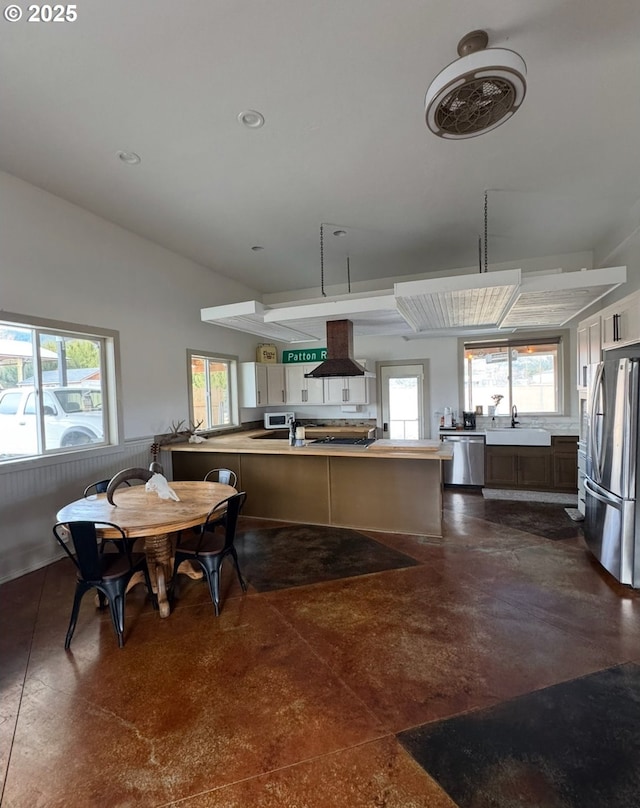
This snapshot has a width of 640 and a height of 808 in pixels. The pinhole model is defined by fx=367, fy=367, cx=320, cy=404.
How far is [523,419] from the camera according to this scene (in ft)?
19.6

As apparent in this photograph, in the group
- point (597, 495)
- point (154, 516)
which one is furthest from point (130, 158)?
point (597, 495)

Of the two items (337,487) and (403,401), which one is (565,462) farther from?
(337,487)

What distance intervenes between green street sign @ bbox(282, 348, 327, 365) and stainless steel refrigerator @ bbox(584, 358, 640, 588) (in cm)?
450

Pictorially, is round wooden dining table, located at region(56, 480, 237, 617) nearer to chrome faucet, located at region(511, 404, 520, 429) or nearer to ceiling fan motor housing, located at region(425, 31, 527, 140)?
ceiling fan motor housing, located at region(425, 31, 527, 140)

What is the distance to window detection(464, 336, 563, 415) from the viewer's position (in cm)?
591

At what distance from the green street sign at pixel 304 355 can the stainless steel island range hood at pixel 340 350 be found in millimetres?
2549

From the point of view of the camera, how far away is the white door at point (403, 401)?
658 cm

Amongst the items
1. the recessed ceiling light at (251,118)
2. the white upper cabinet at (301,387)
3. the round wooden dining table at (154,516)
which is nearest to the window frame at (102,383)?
the round wooden dining table at (154,516)

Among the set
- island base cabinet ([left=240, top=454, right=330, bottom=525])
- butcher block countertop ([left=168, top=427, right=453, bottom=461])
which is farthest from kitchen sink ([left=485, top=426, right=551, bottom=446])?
island base cabinet ([left=240, top=454, right=330, bottom=525])

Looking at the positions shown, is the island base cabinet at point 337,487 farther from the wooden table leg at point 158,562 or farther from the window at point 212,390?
the wooden table leg at point 158,562

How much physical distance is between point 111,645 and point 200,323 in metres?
4.14

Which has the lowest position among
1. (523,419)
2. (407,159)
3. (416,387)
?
(523,419)

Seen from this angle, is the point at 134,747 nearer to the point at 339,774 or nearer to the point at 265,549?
the point at 339,774

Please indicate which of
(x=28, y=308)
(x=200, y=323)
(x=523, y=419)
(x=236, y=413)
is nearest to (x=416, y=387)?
(x=523, y=419)
